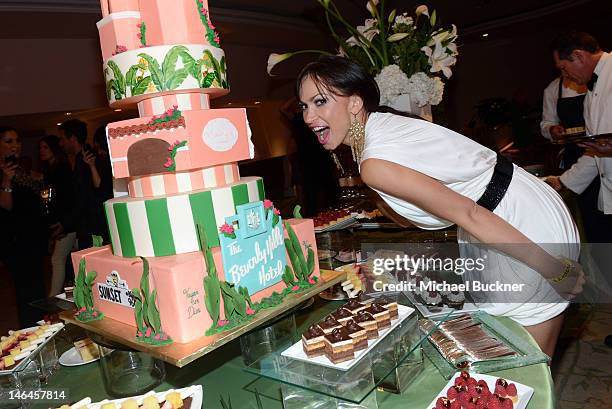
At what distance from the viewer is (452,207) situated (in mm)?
1794

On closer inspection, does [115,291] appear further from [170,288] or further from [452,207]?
[452,207]

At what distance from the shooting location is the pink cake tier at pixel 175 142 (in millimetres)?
1697

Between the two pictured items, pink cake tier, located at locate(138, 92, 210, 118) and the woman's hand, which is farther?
the woman's hand

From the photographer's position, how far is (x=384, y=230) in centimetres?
321

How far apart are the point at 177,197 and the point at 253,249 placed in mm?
329

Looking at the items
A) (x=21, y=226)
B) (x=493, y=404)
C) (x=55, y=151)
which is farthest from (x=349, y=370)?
(x=55, y=151)

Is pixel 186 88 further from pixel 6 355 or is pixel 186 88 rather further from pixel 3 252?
pixel 3 252

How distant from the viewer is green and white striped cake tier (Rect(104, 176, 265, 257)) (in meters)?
1.71

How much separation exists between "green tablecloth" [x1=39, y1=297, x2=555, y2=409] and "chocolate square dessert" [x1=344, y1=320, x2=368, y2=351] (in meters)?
0.19

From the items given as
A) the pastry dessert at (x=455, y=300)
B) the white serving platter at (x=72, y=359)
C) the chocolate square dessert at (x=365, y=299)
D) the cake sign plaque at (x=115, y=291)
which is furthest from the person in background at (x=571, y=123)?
the white serving platter at (x=72, y=359)

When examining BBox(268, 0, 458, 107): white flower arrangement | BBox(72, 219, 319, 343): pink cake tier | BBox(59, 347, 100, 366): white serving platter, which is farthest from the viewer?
BBox(268, 0, 458, 107): white flower arrangement

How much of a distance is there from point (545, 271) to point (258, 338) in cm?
119

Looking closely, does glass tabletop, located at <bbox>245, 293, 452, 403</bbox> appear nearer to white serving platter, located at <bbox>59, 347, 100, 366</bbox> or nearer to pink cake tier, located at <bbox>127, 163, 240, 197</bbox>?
pink cake tier, located at <bbox>127, 163, 240, 197</bbox>

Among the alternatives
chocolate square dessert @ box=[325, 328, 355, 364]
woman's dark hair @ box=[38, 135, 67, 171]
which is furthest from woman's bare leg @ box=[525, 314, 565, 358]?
woman's dark hair @ box=[38, 135, 67, 171]
